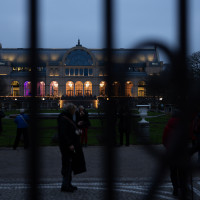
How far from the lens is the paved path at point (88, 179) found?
5.50 meters

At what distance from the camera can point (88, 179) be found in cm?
660

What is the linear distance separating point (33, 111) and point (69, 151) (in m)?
4.53

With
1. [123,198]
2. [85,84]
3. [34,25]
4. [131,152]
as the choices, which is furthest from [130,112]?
[85,84]

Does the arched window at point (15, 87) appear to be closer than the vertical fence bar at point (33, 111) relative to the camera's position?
No

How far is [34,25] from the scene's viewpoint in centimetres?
134

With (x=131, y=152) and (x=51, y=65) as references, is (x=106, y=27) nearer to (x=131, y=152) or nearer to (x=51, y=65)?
(x=131, y=152)

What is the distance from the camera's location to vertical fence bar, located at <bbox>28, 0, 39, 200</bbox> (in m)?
1.34

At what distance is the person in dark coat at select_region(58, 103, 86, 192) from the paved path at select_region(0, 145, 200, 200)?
27 centimetres

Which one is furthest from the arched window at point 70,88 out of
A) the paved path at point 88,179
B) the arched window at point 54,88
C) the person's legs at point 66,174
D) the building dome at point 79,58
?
the person's legs at point 66,174

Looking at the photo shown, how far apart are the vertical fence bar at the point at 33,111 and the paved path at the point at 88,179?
2534 millimetres

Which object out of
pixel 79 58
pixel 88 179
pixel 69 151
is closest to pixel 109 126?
pixel 69 151

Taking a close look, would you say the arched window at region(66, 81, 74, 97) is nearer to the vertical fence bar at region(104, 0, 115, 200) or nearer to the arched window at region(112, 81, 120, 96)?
the vertical fence bar at region(104, 0, 115, 200)

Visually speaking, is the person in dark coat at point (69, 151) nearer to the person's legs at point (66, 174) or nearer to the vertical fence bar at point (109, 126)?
the person's legs at point (66, 174)

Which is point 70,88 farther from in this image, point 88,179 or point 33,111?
point 33,111
